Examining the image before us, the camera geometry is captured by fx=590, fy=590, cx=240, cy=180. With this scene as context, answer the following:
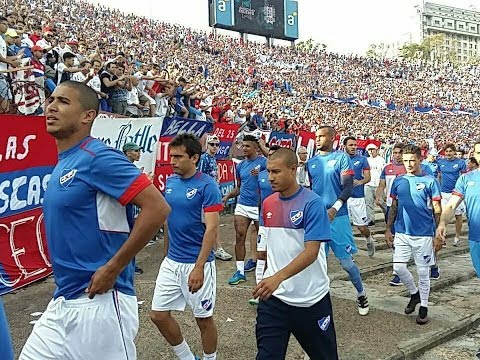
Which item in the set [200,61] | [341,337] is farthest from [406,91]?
[341,337]

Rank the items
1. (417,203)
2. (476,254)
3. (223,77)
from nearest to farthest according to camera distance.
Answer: (476,254) → (417,203) → (223,77)

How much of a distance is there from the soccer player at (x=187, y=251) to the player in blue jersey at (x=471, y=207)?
257cm

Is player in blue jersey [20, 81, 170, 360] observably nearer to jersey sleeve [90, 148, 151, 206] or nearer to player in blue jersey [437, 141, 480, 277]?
jersey sleeve [90, 148, 151, 206]

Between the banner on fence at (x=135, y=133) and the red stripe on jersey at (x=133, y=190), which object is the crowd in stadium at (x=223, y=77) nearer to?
the banner on fence at (x=135, y=133)

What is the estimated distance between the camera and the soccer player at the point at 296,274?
3938 millimetres

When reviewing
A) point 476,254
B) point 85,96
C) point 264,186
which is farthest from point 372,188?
point 85,96

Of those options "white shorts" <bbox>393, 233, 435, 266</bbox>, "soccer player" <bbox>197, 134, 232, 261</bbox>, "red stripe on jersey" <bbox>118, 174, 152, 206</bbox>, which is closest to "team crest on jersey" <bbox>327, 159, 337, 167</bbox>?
"white shorts" <bbox>393, 233, 435, 266</bbox>

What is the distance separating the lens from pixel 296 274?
389 cm

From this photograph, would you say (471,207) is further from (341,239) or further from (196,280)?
(196,280)

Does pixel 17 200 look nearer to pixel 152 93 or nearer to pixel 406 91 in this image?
pixel 152 93

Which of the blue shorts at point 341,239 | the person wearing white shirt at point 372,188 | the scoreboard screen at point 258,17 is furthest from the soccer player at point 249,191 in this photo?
the scoreboard screen at point 258,17

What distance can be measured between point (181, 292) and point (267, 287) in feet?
4.28

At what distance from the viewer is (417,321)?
6.47 meters

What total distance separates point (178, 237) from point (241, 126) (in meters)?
9.03
